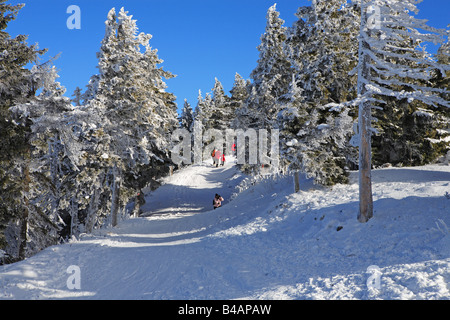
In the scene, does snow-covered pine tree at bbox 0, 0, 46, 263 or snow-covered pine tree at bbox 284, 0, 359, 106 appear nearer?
snow-covered pine tree at bbox 0, 0, 46, 263

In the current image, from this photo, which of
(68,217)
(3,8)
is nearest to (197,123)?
(68,217)

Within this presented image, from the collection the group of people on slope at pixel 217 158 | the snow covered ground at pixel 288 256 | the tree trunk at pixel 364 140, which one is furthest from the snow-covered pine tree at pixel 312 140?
the group of people on slope at pixel 217 158

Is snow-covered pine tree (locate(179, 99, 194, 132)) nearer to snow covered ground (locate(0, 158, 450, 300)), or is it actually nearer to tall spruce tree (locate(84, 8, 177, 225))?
tall spruce tree (locate(84, 8, 177, 225))

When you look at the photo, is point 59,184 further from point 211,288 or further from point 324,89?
point 324,89

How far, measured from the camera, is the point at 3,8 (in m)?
11.5

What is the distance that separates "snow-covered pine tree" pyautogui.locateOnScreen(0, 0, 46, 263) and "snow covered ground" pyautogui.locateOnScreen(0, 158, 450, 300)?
1.99m

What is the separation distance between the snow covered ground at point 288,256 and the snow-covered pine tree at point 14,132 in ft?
6.54

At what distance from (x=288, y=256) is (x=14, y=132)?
440 inches

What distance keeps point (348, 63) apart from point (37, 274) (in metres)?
19.1

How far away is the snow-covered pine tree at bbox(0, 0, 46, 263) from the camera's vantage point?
11.2 metres

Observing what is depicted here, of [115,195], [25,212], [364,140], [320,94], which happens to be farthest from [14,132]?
[320,94]

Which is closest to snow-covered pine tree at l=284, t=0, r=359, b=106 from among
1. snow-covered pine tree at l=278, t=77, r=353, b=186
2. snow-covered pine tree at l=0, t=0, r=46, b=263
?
snow-covered pine tree at l=278, t=77, r=353, b=186

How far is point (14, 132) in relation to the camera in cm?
1120

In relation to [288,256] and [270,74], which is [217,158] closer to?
[270,74]
